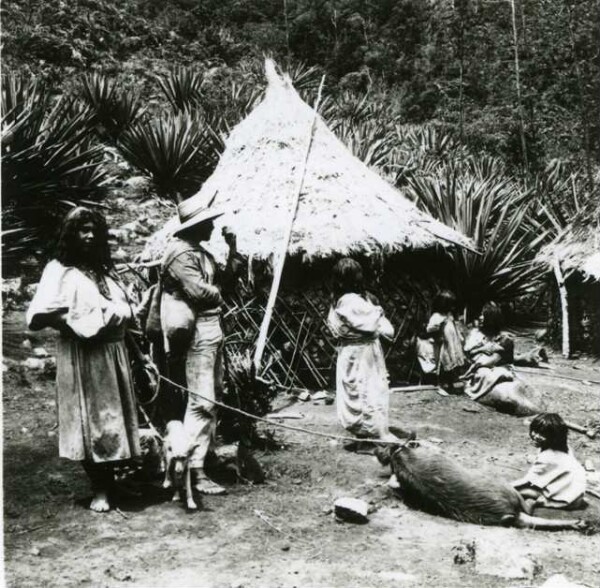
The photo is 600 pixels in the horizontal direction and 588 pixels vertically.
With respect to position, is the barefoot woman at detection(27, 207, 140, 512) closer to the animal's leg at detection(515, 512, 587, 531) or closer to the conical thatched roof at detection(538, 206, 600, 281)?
the animal's leg at detection(515, 512, 587, 531)

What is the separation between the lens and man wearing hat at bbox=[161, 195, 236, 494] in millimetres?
4582

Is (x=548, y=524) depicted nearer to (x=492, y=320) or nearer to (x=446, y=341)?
(x=492, y=320)

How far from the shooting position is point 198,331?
468 cm

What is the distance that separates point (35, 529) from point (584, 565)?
8.96 feet

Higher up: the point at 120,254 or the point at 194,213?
the point at 194,213

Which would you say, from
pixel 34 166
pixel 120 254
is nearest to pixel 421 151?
pixel 120 254

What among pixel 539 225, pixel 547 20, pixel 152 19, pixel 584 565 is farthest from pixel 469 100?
pixel 584 565

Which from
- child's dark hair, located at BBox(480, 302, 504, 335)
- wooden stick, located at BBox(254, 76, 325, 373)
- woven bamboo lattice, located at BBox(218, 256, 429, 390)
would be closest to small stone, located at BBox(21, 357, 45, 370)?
woven bamboo lattice, located at BBox(218, 256, 429, 390)

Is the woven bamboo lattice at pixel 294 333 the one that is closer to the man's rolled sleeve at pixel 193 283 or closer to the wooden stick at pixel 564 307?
the wooden stick at pixel 564 307

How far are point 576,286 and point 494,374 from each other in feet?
11.3

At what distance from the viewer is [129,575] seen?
341cm

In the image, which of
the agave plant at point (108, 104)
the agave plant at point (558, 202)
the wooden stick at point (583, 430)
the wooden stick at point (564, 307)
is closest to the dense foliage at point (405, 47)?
the agave plant at point (108, 104)

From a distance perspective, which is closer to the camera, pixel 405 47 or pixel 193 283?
pixel 193 283

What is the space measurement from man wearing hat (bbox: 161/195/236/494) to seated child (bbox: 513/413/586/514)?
1.85 m
